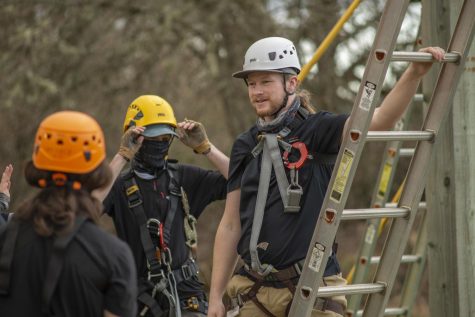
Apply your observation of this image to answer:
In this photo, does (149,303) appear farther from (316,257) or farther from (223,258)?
(316,257)

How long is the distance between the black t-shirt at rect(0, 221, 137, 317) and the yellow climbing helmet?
2.16 m

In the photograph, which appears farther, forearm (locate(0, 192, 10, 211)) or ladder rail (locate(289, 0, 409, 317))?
forearm (locate(0, 192, 10, 211))

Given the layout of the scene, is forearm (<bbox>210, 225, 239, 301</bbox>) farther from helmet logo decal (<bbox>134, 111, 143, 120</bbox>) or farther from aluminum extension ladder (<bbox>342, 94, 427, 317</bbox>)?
aluminum extension ladder (<bbox>342, 94, 427, 317</bbox>)

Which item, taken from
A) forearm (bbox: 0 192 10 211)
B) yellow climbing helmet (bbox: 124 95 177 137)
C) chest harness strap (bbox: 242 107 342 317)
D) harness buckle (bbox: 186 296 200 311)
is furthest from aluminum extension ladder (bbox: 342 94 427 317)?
forearm (bbox: 0 192 10 211)

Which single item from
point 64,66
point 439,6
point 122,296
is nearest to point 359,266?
point 439,6

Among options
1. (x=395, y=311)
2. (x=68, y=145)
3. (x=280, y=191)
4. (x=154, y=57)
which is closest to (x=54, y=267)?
(x=68, y=145)

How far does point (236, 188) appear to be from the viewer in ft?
17.9

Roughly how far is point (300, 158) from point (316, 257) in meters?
0.58

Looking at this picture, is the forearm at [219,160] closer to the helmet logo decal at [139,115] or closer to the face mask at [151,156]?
the face mask at [151,156]

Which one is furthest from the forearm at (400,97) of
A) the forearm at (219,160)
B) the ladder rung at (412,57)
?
the forearm at (219,160)

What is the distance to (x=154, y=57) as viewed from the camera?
535 inches

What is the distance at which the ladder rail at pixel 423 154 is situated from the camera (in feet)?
16.5

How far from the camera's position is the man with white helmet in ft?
16.9

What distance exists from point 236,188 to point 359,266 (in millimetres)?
2389
